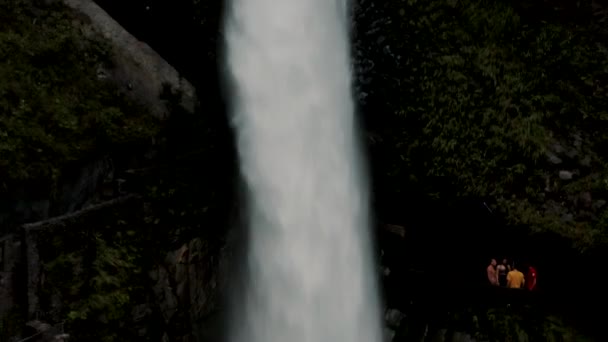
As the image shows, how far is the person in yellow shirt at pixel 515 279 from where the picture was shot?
10094mm

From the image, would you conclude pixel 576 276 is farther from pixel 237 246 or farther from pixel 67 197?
pixel 67 197

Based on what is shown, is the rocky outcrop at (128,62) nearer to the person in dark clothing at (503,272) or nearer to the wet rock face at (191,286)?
the wet rock face at (191,286)

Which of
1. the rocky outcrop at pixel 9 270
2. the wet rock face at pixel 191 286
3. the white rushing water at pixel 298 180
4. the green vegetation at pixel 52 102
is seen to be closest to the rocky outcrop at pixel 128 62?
the green vegetation at pixel 52 102

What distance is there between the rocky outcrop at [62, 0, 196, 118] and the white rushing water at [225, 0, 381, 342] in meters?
1.88

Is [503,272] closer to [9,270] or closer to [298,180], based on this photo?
[298,180]

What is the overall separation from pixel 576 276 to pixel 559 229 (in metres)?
0.92

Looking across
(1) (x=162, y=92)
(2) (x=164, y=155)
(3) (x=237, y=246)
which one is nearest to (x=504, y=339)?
(3) (x=237, y=246)

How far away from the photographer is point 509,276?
10.1 meters

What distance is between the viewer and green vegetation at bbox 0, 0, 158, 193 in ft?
25.7

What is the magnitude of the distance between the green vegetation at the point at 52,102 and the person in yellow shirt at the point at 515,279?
6.79 m

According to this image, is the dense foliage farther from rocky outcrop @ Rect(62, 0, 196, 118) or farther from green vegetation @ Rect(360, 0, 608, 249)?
rocky outcrop @ Rect(62, 0, 196, 118)

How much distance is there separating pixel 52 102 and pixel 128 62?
157cm

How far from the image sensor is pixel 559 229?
9820mm

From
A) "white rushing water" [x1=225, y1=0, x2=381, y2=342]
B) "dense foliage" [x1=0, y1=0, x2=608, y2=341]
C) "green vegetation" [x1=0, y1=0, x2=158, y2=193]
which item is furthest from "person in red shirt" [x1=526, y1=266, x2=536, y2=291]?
"green vegetation" [x1=0, y1=0, x2=158, y2=193]
